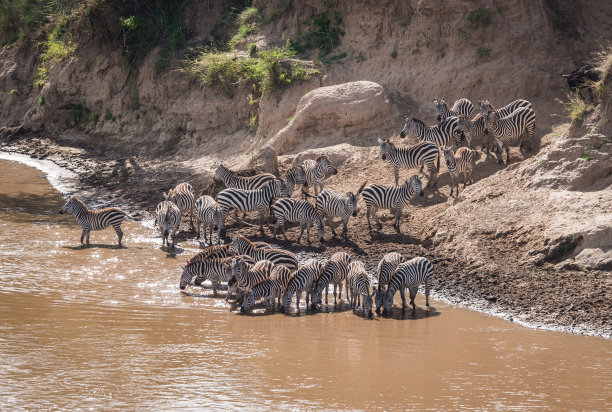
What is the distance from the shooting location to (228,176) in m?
18.5

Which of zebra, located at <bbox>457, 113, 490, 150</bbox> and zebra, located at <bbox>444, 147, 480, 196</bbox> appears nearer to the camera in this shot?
zebra, located at <bbox>444, 147, 480, 196</bbox>

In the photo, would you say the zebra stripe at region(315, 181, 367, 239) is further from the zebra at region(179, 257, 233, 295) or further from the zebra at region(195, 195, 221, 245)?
the zebra at region(179, 257, 233, 295)

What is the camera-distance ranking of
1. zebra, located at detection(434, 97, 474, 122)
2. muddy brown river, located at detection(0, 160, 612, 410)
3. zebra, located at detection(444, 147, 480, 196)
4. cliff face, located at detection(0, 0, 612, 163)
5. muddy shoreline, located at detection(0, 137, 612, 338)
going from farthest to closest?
cliff face, located at detection(0, 0, 612, 163) < zebra, located at detection(434, 97, 474, 122) < zebra, located at detection(444, 147, 480, 196) < muddy shoreline, located at detection(0, 137, 612, 338) < muddy brown river, located at detection(0, 160, 612, 410)

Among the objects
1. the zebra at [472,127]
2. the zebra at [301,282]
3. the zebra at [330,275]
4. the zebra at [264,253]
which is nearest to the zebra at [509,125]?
the zebra at [472,127]

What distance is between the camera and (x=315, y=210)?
52.9 feet

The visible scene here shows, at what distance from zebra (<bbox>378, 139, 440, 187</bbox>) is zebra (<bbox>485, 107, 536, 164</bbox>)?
1.39 m

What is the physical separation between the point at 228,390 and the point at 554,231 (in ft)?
22.9

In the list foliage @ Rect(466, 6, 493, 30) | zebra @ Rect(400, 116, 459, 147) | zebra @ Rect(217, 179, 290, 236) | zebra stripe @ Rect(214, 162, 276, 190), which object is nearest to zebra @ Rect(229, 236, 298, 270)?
zebra @ Rect(217, 179, 290, 236)

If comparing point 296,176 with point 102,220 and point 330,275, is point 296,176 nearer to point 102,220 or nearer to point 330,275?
point 102,220

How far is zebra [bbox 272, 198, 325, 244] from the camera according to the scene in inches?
628

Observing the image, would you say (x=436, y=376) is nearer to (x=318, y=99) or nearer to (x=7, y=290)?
(x=7, y=290)

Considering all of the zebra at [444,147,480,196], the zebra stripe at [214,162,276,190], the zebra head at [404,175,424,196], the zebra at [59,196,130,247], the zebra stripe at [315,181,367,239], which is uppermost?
the zebra at [444,147,480,196]

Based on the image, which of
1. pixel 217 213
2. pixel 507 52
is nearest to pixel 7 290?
pixel 217 213

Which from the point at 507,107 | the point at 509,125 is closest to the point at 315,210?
the point at 509,125
